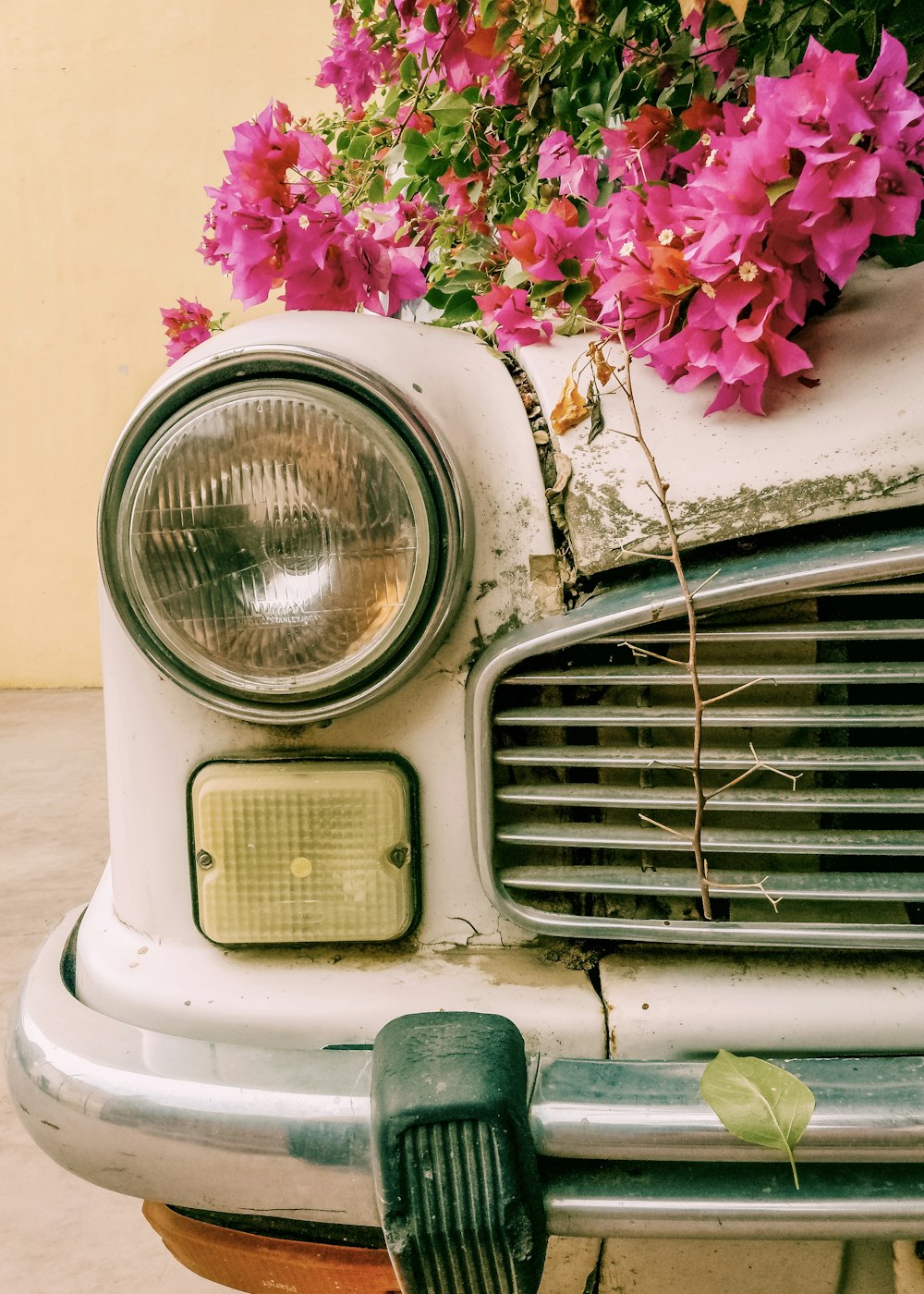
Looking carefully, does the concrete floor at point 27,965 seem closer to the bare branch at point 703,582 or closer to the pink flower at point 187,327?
the bare branch at point 703,582

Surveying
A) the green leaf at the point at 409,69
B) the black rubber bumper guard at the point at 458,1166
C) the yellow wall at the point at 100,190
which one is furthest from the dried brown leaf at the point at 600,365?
the yellow wall at the point at 100,190

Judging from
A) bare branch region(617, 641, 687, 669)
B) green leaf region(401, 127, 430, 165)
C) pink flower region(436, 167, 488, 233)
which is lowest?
bare branch region(617, 641, 687, 669)

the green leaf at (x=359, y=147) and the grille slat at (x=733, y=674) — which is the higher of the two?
the green leaf at (x=359, y=147)

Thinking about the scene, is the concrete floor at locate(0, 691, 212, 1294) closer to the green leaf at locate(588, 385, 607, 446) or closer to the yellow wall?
the yellow wall

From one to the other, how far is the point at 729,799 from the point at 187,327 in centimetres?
157

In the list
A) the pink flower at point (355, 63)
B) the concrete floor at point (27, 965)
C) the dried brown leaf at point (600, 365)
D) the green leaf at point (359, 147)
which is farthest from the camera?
the green leaf at point (359, 147)

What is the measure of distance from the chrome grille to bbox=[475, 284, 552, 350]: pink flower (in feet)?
1.31

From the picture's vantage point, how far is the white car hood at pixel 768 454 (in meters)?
0.80

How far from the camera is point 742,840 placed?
84 centimetres

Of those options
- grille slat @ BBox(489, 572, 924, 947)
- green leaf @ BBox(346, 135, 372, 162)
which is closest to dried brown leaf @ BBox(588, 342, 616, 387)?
grille slat @ BBox(489, 572, 924, 947)

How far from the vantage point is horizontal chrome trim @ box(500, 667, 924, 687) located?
81 centimetres

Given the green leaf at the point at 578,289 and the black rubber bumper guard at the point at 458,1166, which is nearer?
the black rubber bumper guard at the point at 458,1166

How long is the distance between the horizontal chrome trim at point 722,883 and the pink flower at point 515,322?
569 millimetres

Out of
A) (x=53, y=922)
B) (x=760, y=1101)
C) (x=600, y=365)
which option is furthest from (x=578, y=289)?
(x=53, y=922)
